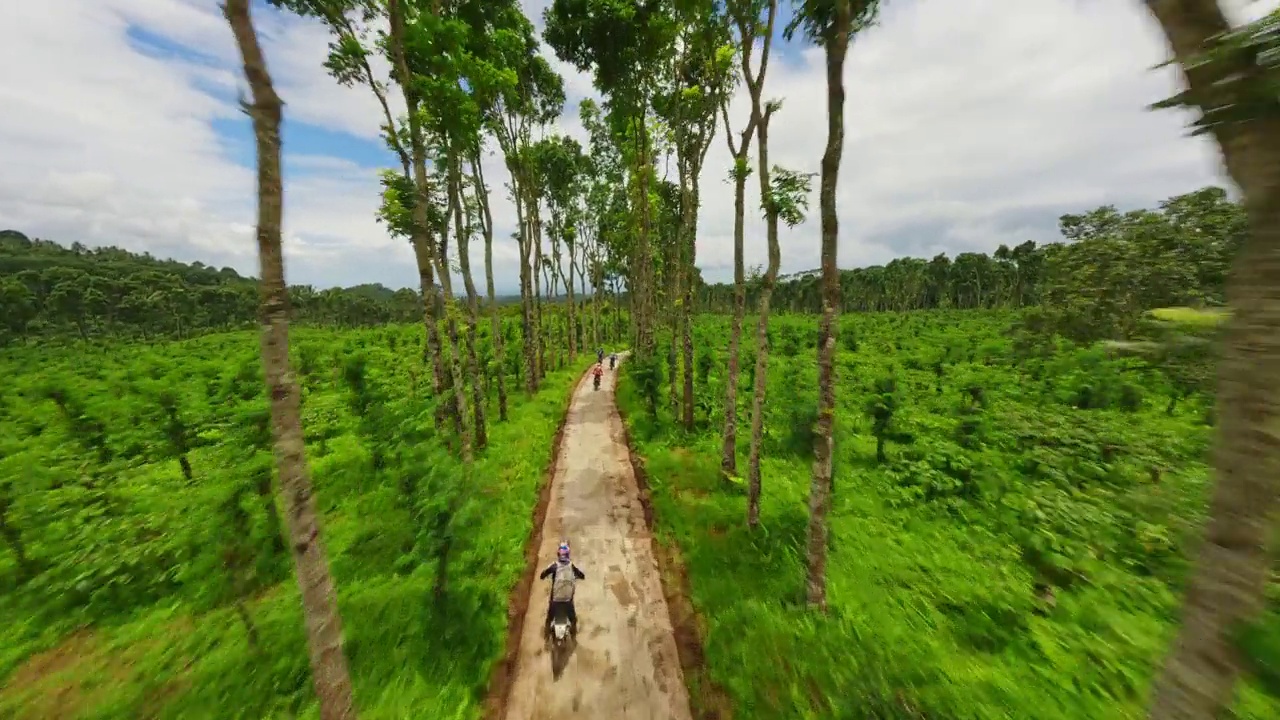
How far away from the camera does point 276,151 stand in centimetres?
399

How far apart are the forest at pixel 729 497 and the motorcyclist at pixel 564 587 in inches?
36.3

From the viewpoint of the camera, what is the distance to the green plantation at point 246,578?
6594 millimetres

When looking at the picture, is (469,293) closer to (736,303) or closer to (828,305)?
(736,303)

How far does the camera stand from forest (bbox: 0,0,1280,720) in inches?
92.8

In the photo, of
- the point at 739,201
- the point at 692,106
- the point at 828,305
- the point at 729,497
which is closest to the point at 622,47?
the point at 692,106

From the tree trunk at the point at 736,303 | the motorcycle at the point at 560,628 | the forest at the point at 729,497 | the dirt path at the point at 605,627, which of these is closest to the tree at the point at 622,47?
the forest at the point at 729,497

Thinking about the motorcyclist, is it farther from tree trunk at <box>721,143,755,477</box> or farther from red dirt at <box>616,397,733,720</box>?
tree trunk at <box>721,143,755,477</box>

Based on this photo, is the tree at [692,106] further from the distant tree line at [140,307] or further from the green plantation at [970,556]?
the distant tree line at [140,307]

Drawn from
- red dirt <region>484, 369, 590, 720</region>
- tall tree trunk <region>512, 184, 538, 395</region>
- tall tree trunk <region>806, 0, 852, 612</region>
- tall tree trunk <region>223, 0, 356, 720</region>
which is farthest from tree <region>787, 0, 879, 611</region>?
tall tree trunk <region>512, 184, 538, 395</region>

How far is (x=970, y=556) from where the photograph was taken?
9.17 meters

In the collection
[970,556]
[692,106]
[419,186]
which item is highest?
[692,106]

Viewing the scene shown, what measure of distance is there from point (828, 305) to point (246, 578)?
38.1 ft

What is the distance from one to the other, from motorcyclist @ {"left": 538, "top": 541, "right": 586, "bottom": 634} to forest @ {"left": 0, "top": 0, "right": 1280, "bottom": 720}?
92cm

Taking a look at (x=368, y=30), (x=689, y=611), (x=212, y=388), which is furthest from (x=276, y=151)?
(x=212, y=388)
